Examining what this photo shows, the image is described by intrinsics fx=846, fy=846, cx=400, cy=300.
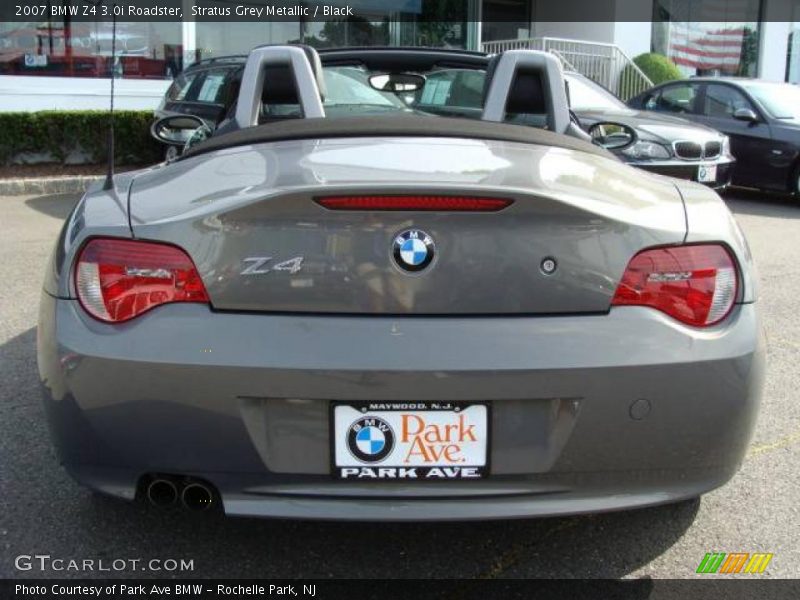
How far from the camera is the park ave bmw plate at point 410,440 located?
1959 mm

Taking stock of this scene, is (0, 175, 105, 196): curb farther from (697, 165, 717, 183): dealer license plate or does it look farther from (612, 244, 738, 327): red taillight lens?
(612, 244, 738, 327): red taillight lens

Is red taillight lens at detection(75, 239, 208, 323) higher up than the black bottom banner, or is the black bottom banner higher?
red taillight lens at detection(75, 239, 208, 323)

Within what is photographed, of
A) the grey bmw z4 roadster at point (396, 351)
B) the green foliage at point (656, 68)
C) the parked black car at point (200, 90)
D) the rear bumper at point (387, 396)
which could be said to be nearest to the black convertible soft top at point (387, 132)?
the grey bmw z4 roadster at point (396, 351)

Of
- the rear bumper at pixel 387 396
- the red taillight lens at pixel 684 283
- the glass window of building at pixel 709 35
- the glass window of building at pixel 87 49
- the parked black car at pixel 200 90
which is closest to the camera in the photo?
the rear bumper at pixel 387 396

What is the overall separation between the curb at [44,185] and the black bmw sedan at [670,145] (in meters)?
5.73

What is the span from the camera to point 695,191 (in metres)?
2.48

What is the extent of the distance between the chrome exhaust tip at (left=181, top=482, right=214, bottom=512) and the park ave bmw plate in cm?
35

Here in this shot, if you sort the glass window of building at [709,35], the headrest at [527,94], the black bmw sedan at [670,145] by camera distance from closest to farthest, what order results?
the headrest at [527,94]
the black bmw sedan at [670,145]
the glass window of building at [709,35]

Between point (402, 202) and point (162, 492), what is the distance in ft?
3.07

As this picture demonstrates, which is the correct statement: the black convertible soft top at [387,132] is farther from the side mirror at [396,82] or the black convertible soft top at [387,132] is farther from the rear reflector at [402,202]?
the side mirror at [396,82]

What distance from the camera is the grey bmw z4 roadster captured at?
6.38 ft

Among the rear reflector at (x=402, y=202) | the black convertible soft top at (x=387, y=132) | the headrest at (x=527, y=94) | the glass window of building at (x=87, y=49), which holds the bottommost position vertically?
the rear reflector at (x=402, y=202)

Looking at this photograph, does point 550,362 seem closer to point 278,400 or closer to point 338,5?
point 278,400

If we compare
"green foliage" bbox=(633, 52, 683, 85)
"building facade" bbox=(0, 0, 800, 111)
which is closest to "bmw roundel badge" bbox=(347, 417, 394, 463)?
"building facade" bbox=(0, 0, 800, 111)
